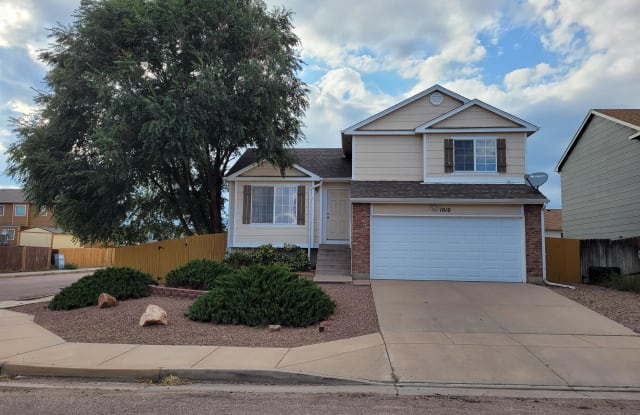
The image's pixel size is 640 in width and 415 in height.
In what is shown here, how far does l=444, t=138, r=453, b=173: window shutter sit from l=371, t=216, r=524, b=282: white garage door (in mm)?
2112

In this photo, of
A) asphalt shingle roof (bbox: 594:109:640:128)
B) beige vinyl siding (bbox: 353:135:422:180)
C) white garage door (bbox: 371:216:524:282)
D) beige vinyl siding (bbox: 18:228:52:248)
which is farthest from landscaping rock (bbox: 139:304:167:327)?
beige vinyl siding (bbox: 18:228:52:248)

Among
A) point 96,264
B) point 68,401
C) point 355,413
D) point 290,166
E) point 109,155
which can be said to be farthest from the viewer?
point 96,264

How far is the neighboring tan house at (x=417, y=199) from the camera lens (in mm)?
14586

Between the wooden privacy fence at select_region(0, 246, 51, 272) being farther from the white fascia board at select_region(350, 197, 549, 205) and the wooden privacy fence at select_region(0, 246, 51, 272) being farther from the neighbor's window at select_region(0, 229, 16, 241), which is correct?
the white fascia board at select_region(350, 197, 549, 205)

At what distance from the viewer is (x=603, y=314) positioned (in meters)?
10.0

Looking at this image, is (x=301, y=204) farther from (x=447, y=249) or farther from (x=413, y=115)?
(x=447, y=249)

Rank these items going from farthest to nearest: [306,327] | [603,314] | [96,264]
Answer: [96,264], [603,314], [306,327]

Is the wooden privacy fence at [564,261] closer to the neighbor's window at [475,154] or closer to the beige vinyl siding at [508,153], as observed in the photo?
the beige vinyl siding at [508,153]

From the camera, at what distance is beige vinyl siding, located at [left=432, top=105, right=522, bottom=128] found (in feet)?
52.2

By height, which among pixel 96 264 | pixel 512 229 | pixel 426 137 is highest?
pixel 426 137

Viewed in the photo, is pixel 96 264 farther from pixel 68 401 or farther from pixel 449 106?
pixel 68 401

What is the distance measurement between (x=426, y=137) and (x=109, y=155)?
10529 millimetres

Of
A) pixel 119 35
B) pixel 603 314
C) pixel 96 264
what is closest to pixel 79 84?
pixel 119 35

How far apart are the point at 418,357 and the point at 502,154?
35.8 feet
